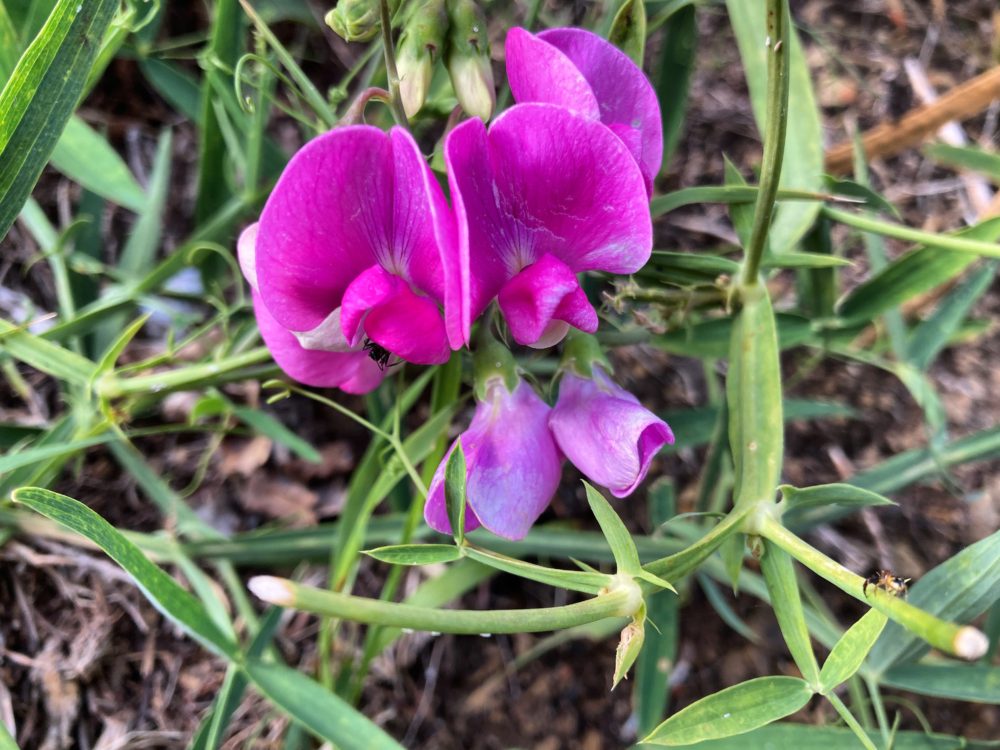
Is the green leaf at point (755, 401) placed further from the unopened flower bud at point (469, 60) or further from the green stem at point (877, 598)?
the unopened flower bud at point (469, 60)

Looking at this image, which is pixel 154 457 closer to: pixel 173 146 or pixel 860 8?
pixel 173 146

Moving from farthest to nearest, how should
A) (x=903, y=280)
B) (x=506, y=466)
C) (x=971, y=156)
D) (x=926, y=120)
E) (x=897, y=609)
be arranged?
(x=926, y=120)
(x=971, y=156)
(x=903, y=280)
(x=506, y=466)
(x=897, y=609)

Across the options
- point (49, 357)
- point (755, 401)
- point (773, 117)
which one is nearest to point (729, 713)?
point (755, 401)

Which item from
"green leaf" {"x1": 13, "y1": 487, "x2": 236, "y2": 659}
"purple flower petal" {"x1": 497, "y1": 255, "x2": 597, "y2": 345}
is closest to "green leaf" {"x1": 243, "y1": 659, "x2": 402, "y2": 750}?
"green leaf" {"x1": 13, "y1": 487, "x2": 236, "y2": 659}

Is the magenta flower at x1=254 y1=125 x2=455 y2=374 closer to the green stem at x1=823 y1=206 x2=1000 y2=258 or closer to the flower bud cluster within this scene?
the flower bud cluster

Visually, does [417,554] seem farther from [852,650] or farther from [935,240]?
[935,240]

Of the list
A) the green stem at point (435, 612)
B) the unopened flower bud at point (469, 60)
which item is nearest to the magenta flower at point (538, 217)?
the unopened flower bud at point (469, 60)
